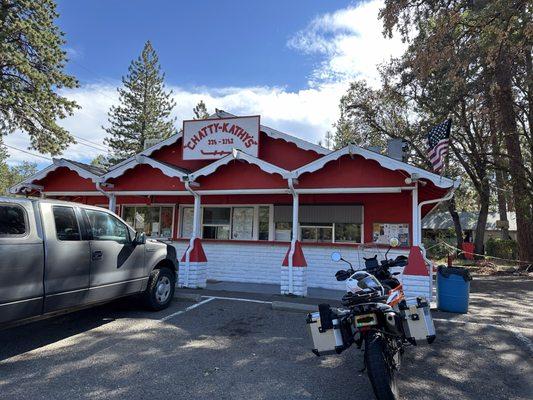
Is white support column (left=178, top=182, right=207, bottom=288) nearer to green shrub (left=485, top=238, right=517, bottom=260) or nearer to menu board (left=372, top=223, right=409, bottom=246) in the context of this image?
menu board (left=372, top=223, right=409, bottom=246)

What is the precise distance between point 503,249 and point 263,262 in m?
25.9

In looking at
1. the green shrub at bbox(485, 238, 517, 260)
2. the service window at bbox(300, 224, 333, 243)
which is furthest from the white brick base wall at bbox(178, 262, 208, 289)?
the green shrub at bbox(485, 238, 517, 260)

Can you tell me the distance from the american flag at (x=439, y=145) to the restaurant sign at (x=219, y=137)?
15.8 feet

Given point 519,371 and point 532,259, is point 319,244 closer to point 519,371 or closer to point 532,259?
point 519,371

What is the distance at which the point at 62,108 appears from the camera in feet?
68.7

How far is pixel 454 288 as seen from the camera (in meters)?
8.08

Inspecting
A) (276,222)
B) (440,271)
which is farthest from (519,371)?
(276,222)

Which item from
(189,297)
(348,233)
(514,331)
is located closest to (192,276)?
(189,297)

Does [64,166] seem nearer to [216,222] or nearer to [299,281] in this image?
[216,222]

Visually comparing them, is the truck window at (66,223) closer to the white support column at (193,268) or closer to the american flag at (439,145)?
the white support column at (193,268)

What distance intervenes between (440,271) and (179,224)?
7938 millimetres

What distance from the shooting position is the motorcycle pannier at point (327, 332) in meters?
4.02

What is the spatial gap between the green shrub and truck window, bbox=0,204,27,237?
105ft

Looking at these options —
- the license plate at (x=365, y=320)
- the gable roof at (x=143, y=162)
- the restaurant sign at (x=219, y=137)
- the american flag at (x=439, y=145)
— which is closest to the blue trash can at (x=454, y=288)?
the american flag at (x=439, y=145)
